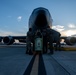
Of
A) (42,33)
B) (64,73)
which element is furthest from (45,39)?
(64,73)

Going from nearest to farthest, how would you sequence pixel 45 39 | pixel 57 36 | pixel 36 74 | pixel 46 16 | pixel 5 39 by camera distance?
1. pixel 36 74
2. pixel 45 39
3. pixel 46 16
4. pixel 57 36
5. pixel 5 39

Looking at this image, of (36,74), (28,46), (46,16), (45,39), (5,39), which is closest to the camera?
(36,74)

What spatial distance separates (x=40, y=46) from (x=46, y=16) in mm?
4150

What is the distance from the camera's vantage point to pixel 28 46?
60.7 feet

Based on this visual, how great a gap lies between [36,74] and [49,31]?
12959mm

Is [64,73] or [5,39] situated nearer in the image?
[64,73]

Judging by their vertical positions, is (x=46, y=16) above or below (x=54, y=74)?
above

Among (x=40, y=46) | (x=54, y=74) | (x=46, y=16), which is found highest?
(x=46, y=16)

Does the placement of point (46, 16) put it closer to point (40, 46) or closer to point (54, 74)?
point (40, 46)

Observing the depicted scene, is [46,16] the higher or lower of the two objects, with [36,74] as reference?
higher

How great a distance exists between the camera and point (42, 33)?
19.5 metres

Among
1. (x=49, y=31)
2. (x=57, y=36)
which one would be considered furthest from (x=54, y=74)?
(x=57, y=36)

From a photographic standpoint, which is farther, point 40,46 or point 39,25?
point 39,25

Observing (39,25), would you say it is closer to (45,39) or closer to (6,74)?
(45,39)
